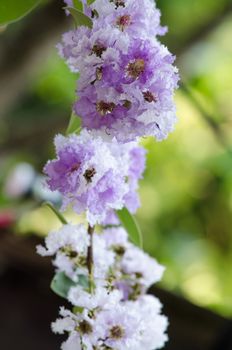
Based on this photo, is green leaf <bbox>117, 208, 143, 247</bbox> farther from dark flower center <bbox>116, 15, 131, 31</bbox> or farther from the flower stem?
dark flower center <bbox>116, 15, 131, 31</bbox>

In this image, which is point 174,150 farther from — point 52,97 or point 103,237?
point 103,237

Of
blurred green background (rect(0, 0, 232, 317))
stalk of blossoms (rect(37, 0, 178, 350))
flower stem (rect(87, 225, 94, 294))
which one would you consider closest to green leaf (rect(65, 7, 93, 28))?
stalk of blossoms (rect(37, 0, 178, 350))

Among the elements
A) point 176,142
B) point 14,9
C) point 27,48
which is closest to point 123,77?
point 14,9

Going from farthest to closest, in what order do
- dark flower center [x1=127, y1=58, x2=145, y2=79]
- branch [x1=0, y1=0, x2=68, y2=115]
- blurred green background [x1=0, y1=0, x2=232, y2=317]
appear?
1. blurred green background [x1=0, y1=0, x2=232, y2=317]
2. branch [x1=0, y1=0, x2=68, y2=115]
3. dark flower center [x1=127, y1=58, x2=145, y2=79]

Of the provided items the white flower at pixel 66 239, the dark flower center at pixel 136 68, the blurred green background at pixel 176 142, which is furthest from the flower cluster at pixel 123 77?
the blurred green background at pixel 176 142

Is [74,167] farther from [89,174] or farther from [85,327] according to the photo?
[85,327]

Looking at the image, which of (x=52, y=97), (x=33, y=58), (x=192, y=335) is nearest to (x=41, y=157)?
(x=52, y=97)

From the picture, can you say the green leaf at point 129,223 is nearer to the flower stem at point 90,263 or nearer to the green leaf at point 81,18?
the flower stem at point 90,263
